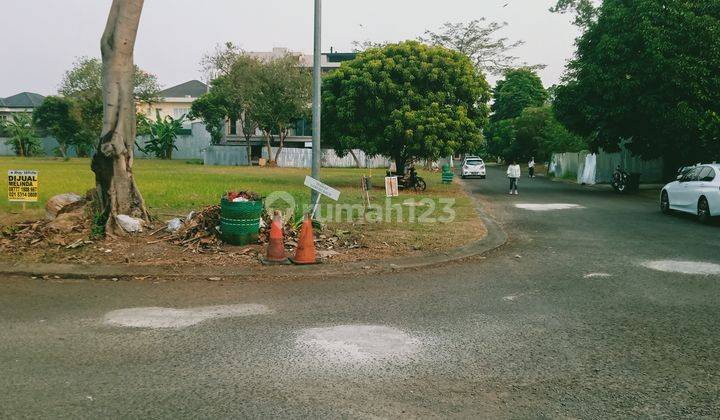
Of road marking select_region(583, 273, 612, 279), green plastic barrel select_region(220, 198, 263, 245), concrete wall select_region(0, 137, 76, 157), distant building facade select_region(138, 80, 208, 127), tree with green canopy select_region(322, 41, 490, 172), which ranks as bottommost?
road marking select_region(583, 273, 612, 279)

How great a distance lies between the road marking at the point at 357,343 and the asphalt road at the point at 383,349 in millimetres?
24

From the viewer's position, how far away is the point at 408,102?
24453mm

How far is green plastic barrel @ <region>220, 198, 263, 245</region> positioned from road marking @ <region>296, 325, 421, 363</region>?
13.7 feet

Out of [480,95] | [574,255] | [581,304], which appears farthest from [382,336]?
[480,95]

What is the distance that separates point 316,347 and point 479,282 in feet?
11.1

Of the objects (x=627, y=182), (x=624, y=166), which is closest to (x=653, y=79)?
(x=627, y=182)

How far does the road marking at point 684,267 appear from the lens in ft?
27.6

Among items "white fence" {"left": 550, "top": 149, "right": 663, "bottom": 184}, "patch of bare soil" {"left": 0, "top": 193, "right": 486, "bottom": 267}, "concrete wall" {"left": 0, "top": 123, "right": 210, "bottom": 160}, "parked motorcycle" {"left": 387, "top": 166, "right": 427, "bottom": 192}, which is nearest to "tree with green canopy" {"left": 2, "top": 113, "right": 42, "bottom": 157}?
"concrete wall" {"left": 0, "top": 123, "right": 210, "bottom": 160}

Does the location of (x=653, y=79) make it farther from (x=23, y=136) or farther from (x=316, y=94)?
(x=23, y=136)

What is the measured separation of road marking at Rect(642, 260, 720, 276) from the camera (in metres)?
8.40

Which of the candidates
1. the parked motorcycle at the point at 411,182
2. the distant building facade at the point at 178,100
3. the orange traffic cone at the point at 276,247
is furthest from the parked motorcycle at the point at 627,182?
the distant building facade at the point at 178,100

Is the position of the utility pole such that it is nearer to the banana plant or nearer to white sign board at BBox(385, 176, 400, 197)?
white sign board at BBox(385, 176, 400, 197)

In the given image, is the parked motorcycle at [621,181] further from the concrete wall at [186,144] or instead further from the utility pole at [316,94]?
the concrete wall at [186,144]

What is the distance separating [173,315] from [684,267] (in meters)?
7.32
